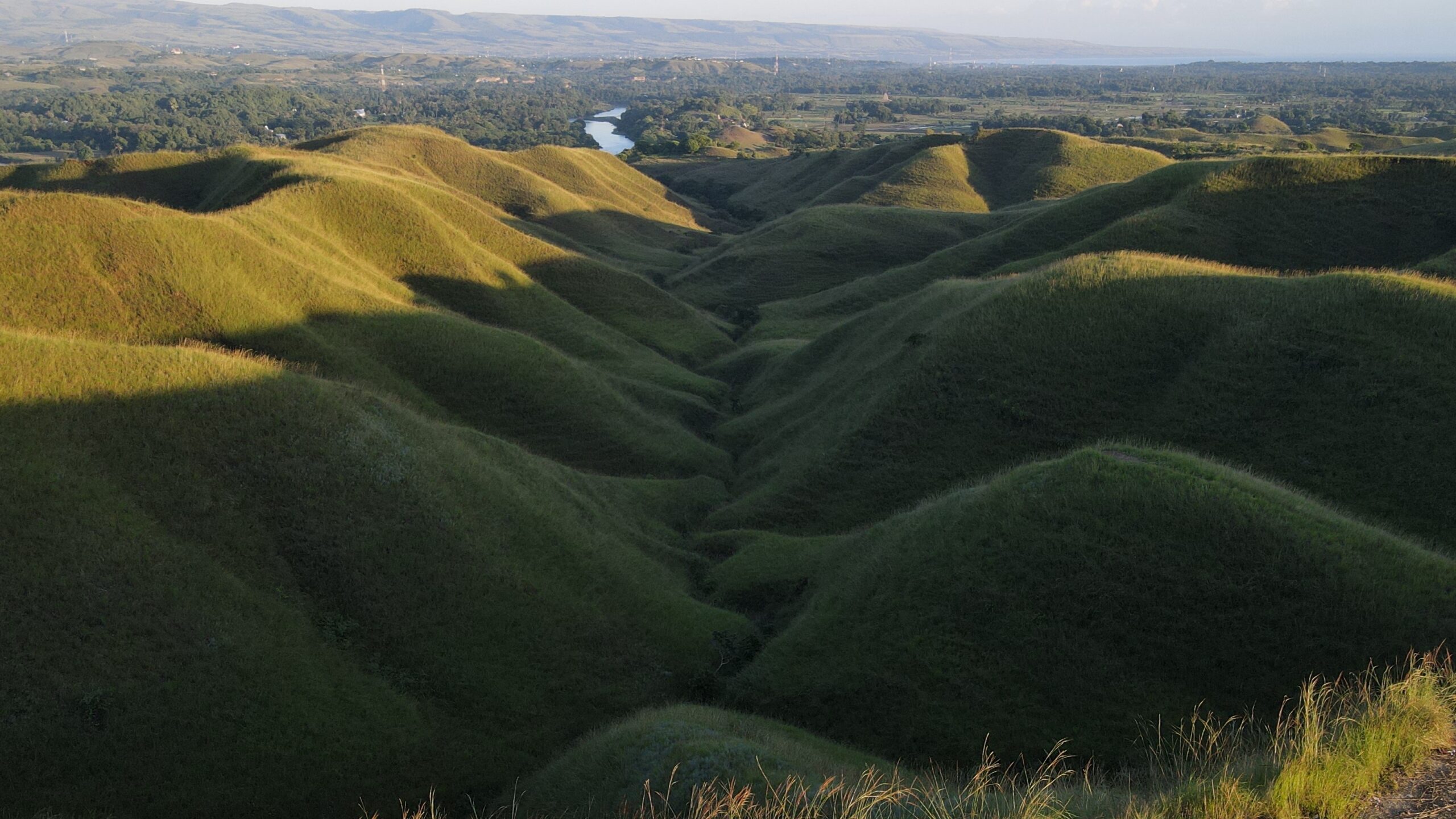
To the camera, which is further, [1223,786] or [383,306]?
[383,306]

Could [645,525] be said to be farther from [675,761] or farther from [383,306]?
[383,306]

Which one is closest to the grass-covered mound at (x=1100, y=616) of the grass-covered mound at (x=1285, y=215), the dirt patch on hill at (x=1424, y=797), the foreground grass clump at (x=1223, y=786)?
the foreground grass clump at (x=1223, y=786)

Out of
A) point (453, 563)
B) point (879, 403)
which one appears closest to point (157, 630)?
point (453, 563)

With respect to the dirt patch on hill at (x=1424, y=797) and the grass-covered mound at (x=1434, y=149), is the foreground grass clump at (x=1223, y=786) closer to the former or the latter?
the dirt patch on hill at (x=1424, y=797)


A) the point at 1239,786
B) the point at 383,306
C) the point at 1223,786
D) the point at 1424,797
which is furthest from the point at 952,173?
the point at 1223,786

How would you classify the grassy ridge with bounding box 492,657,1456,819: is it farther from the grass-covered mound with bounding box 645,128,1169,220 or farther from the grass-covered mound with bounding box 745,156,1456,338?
the grass-covered mound with bounding box 645,128,1169,220

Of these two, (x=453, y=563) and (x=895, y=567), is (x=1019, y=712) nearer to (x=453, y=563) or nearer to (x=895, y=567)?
(x=895, y=567)
